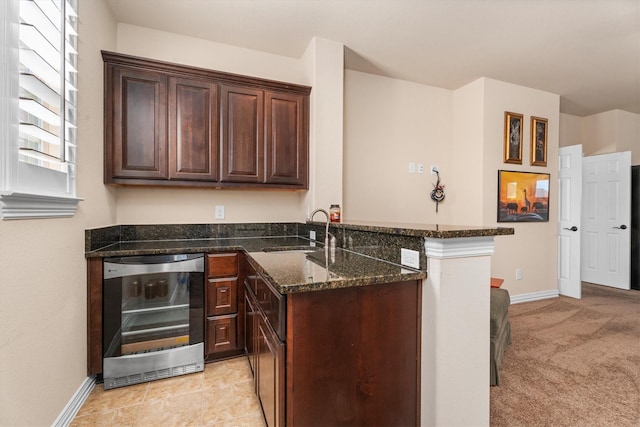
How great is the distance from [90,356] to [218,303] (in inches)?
32.9

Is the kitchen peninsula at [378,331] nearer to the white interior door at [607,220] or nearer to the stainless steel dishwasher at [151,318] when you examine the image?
the stainless steel dishwasher at [151,318]

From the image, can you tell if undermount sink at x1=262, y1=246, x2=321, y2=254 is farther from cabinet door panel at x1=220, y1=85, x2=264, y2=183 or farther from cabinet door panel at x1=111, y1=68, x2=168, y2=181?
cabinet door panel at x1=111, y1=68, x2=168, y2=181

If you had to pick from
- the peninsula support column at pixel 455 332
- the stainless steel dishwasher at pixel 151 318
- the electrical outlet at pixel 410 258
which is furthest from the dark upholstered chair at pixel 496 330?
the stainless steel dishwasher at pixel 151 318

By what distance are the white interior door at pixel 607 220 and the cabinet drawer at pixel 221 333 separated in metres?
5.57

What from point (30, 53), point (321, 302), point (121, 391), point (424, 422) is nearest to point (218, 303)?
point (121, 391)

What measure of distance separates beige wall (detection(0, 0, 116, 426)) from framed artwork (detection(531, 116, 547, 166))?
474 cm

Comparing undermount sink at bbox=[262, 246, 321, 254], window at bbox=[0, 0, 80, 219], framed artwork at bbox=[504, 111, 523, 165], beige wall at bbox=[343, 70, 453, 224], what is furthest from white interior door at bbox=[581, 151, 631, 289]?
window at bbox=[0, 0, 80, 219]

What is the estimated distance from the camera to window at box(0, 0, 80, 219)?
3.70ft

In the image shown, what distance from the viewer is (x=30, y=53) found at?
4.11 feet

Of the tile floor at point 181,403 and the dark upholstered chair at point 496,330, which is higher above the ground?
the dark upholstered chair at point 496,330

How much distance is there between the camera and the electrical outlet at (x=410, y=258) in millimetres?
1354

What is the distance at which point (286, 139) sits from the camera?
273cm

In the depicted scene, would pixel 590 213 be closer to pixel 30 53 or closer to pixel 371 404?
pixel 371 404

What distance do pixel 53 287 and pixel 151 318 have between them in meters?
0.69
